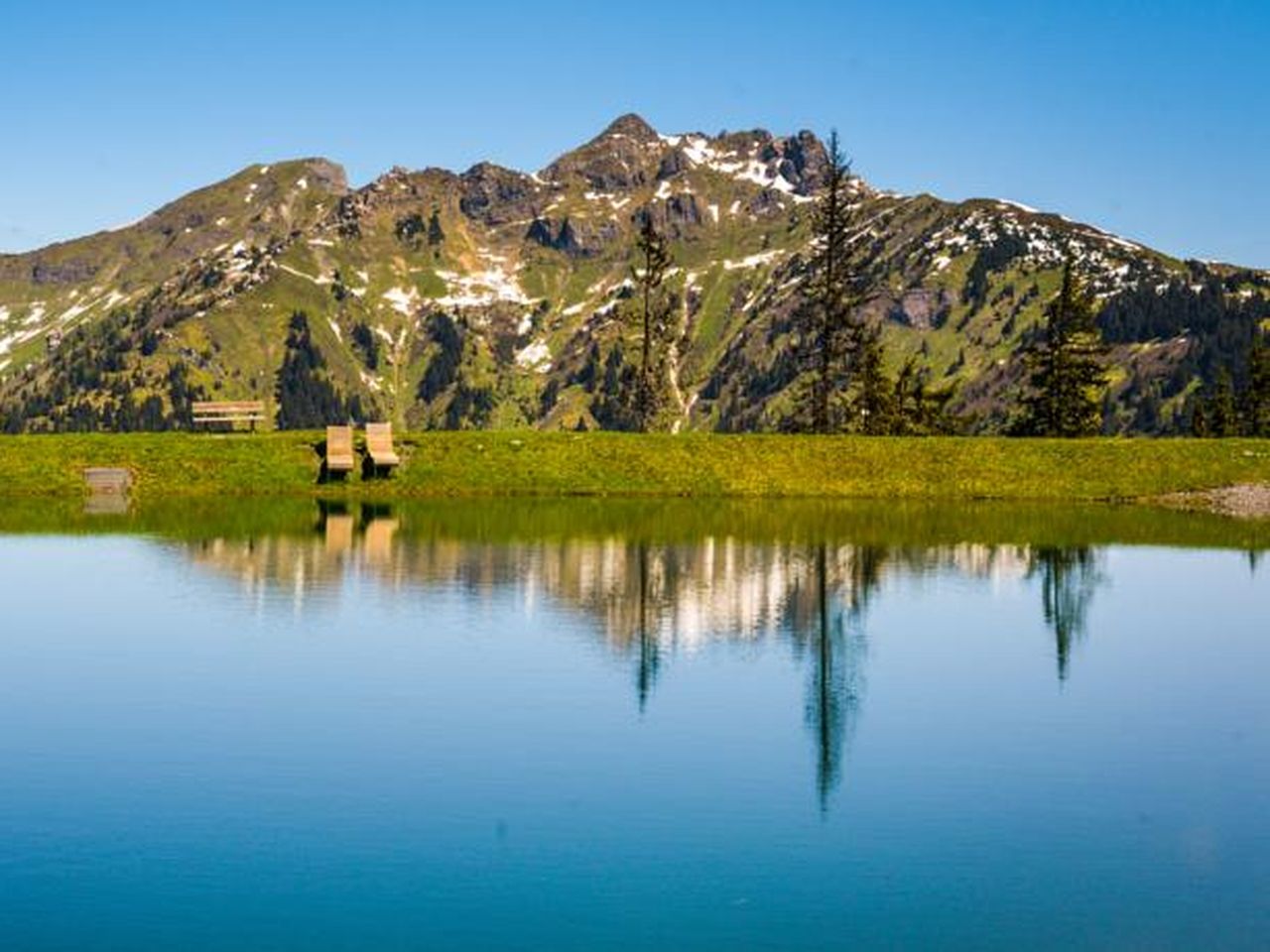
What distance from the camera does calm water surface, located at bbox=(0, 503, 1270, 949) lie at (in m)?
20.4

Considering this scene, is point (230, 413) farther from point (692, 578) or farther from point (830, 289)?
point (692, 578)

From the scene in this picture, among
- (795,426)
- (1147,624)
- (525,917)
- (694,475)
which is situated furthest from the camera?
(795,426)

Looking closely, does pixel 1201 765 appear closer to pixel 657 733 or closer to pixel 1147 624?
pixel 657 733

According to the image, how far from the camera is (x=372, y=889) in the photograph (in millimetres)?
20906

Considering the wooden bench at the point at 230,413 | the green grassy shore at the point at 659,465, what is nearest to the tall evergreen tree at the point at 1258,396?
the green grassy shore at the point at 659,465

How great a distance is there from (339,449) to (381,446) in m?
2.66

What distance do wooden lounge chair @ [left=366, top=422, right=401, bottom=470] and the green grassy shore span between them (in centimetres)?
102

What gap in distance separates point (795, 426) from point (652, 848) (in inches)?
3834

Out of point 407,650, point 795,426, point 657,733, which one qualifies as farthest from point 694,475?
point 657,733

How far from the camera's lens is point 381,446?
95312 mm

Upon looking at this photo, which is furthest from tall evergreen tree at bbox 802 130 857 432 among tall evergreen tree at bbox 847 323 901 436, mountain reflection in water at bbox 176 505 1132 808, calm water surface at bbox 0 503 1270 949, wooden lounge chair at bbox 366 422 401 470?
calm water surface at bbox 0 503 1270 949

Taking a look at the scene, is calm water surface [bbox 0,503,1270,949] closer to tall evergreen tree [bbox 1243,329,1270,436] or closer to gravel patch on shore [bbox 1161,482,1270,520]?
gravel patch on shore [bbox 1161,482,1270,520]

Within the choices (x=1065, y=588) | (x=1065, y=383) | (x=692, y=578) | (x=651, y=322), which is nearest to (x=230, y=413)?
(x=651, y=322)

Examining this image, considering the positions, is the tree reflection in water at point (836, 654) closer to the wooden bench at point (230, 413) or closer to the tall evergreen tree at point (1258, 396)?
the wooden bench at point (230, 413)
